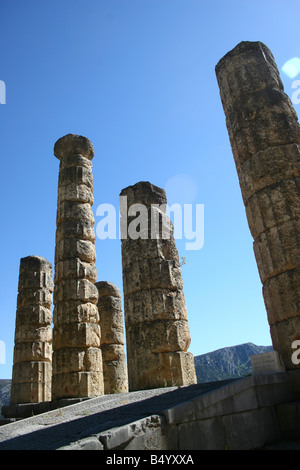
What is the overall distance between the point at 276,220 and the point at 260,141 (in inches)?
65.6

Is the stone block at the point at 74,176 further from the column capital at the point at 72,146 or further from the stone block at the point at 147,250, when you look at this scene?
the stone block at the point at 147,250

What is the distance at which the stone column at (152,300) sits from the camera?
838 centimetres

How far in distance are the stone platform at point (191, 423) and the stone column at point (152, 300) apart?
2213 millimetres

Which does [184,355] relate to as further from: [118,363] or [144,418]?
[118,363]

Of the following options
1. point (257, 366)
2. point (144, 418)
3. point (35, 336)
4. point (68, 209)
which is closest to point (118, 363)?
point (35, 336)

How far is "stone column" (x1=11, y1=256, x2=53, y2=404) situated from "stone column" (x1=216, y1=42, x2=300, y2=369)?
10.8 metres

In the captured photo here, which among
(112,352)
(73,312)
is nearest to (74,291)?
(73,312)

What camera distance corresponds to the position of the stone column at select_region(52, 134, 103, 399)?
1080cm

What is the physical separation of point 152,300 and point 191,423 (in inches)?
176

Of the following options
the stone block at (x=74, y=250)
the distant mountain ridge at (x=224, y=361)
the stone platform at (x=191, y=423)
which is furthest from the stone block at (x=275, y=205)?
the distant mountain ridge at (x=224, y=361)

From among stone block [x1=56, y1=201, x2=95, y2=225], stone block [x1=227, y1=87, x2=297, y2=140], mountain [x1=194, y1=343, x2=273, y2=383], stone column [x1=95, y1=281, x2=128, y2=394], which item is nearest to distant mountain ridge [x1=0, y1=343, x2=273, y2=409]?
mountain [x1=194, y1=343, x2=273, y2=383]

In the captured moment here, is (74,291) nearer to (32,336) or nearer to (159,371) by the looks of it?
(32,336)

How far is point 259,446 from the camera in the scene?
16.6 ft

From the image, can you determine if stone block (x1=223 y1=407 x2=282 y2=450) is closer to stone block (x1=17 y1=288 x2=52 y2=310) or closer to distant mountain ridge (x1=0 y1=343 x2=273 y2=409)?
stone block (x1=17 y1=288 x2=52 y2=310)
